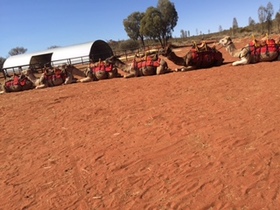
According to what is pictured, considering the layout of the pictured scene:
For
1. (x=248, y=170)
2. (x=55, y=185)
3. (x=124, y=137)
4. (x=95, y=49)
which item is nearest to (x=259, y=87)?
(x=124, y=137)

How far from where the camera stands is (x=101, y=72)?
14250 millimetres

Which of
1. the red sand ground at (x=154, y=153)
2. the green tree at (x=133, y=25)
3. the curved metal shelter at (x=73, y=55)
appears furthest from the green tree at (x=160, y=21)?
Answer: the red sand ground at (x=154, y=153)

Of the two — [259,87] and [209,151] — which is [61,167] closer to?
[209,151]

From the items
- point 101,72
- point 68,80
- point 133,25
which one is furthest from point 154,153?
point 133,25

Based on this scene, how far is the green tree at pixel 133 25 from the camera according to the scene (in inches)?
2214

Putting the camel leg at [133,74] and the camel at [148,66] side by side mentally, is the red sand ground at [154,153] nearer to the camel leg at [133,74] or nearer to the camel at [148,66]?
the camel at [148,66]

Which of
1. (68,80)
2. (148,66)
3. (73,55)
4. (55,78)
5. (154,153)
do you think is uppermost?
(73,55)

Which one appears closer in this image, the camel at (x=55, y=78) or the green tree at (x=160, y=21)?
the camel at (x=55, y=78)

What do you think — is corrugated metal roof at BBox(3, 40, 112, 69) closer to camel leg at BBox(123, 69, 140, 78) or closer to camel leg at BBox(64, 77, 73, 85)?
camel leg at BBox(64, 77, 73, 85)

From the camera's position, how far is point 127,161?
14.9 feet

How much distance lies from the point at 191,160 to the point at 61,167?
5.95ft

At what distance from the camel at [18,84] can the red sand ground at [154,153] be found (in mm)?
7410

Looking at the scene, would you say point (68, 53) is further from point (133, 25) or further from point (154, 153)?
point (154, 153)

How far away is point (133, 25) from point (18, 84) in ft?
142
